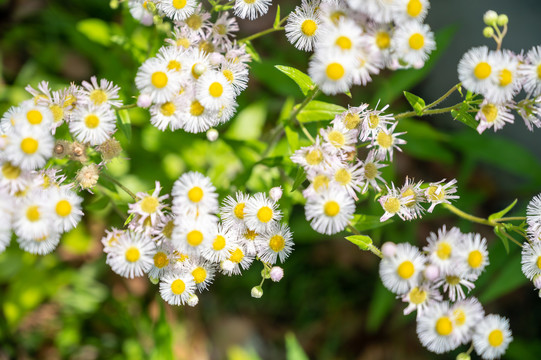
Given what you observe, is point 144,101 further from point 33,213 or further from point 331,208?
point 331,208

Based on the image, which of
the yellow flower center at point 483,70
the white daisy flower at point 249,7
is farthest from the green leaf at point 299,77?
the yellow flower center at point 483,70

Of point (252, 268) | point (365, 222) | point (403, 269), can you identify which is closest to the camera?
point (403, 269)

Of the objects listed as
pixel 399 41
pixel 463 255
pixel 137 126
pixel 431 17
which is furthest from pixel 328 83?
pixel 431 17

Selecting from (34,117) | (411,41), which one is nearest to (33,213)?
(34,117)

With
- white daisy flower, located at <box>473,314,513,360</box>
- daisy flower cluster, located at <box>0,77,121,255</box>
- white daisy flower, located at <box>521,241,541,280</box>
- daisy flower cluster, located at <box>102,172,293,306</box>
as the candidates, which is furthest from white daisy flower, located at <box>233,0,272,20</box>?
white daisy flower, located at <box>473,314,513,360</box>

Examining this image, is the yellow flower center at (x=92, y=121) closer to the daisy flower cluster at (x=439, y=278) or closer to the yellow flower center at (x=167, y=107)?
the yellow flower center at (x=167, y=107)

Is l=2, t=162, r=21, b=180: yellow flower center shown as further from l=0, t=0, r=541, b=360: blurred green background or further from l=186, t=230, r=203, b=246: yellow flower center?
l=0, t=0, r=541, b=360: blurred green background

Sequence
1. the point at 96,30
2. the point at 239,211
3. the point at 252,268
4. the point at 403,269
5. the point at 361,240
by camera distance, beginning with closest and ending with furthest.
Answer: the point at 403,269 < the point at 361,240 < the point at 239,211 < the point at 96,30 < the point at 252,268

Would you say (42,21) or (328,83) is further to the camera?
(42,21)

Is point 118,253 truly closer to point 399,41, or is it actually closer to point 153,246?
point 153,246
